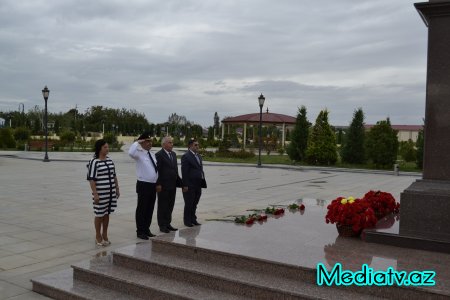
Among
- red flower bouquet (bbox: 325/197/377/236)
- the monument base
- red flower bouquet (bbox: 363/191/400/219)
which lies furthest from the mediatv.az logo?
red flower bouquet (bbox: 363/191/400/219)

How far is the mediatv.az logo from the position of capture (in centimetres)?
400

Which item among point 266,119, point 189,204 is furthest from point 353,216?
point 266,119

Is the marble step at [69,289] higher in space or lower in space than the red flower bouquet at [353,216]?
lower

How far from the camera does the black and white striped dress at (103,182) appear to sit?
613cm

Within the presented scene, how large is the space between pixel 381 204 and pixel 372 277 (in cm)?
283

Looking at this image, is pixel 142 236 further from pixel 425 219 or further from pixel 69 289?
pixel 425 219

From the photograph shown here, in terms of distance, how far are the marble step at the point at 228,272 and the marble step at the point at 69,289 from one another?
0.47 m

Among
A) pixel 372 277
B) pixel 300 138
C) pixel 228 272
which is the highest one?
pixel 300 138

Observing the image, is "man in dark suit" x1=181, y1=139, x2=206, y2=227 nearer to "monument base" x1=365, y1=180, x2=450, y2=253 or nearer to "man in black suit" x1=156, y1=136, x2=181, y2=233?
"man in black suit" x1=156, y1=136, x2=181, y2=233

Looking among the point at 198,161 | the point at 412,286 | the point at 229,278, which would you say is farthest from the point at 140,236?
the point at 412,286

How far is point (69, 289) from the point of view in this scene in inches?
182

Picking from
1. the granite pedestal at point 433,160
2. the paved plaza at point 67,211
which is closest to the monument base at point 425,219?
the granite pedestal at point 433,160

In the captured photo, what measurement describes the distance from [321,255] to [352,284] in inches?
30.8

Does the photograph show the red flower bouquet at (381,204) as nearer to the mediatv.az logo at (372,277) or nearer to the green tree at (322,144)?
the mediatv.az logo at (372,277)
